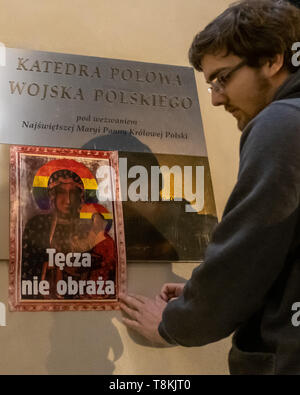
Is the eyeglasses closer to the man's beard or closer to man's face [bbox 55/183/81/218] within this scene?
the man's beard

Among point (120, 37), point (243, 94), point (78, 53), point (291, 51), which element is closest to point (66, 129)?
point (78, 53)

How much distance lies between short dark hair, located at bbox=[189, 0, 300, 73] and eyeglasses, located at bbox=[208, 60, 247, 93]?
0.02 meters

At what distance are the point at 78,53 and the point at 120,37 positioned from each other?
0.17 m

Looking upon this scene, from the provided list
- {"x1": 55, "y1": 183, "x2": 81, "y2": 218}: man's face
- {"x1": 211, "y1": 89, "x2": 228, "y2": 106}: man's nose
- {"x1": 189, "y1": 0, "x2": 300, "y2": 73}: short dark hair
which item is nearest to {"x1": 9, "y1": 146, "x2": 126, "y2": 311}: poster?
{"x1": 55, "y1": 183, "x2": 81, "y2": 218}: man's face

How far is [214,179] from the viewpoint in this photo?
1693mm

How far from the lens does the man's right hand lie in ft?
4.83

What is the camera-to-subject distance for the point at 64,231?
4.72 feet

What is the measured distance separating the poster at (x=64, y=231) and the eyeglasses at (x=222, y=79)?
1.64ft

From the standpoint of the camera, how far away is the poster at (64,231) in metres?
1.39

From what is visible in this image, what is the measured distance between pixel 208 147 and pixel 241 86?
24.4 inches
